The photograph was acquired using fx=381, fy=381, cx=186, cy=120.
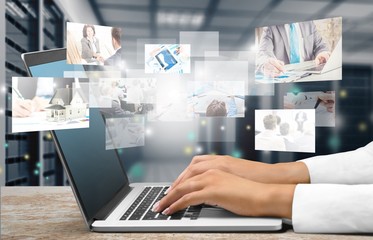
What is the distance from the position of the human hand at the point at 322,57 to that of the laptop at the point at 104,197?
78 cm

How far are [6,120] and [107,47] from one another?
632 mm

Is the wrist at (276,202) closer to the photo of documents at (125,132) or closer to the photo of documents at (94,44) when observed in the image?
the photo of documents at (125,132)

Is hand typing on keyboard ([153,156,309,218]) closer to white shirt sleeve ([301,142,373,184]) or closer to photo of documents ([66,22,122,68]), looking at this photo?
white shirt sleeve ([301,142,373,184])

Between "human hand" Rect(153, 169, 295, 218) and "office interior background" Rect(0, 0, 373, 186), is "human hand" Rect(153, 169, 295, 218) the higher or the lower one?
the lower one

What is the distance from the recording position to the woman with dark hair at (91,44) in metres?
0.89

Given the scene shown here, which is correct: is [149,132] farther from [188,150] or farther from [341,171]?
[341,171]

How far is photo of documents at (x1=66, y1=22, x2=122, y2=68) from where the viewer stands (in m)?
0.85

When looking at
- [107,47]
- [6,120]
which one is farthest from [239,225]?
[6,120]

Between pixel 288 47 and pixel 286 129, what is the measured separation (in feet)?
0.88

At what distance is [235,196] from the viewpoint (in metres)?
0.46

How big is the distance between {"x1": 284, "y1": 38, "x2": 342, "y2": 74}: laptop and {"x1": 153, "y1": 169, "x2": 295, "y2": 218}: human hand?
83cm

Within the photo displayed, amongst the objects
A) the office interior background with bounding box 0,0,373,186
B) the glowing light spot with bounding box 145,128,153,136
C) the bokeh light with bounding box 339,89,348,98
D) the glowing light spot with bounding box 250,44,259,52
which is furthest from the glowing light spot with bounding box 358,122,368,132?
the glowing light spot with bounding box 145,128,153,136

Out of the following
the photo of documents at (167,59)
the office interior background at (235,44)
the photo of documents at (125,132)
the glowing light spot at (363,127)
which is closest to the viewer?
the photo of documents at (125,132)

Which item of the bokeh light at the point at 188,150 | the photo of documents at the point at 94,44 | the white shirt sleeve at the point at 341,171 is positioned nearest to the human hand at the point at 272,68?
the bokeh light at the point at 188,150
